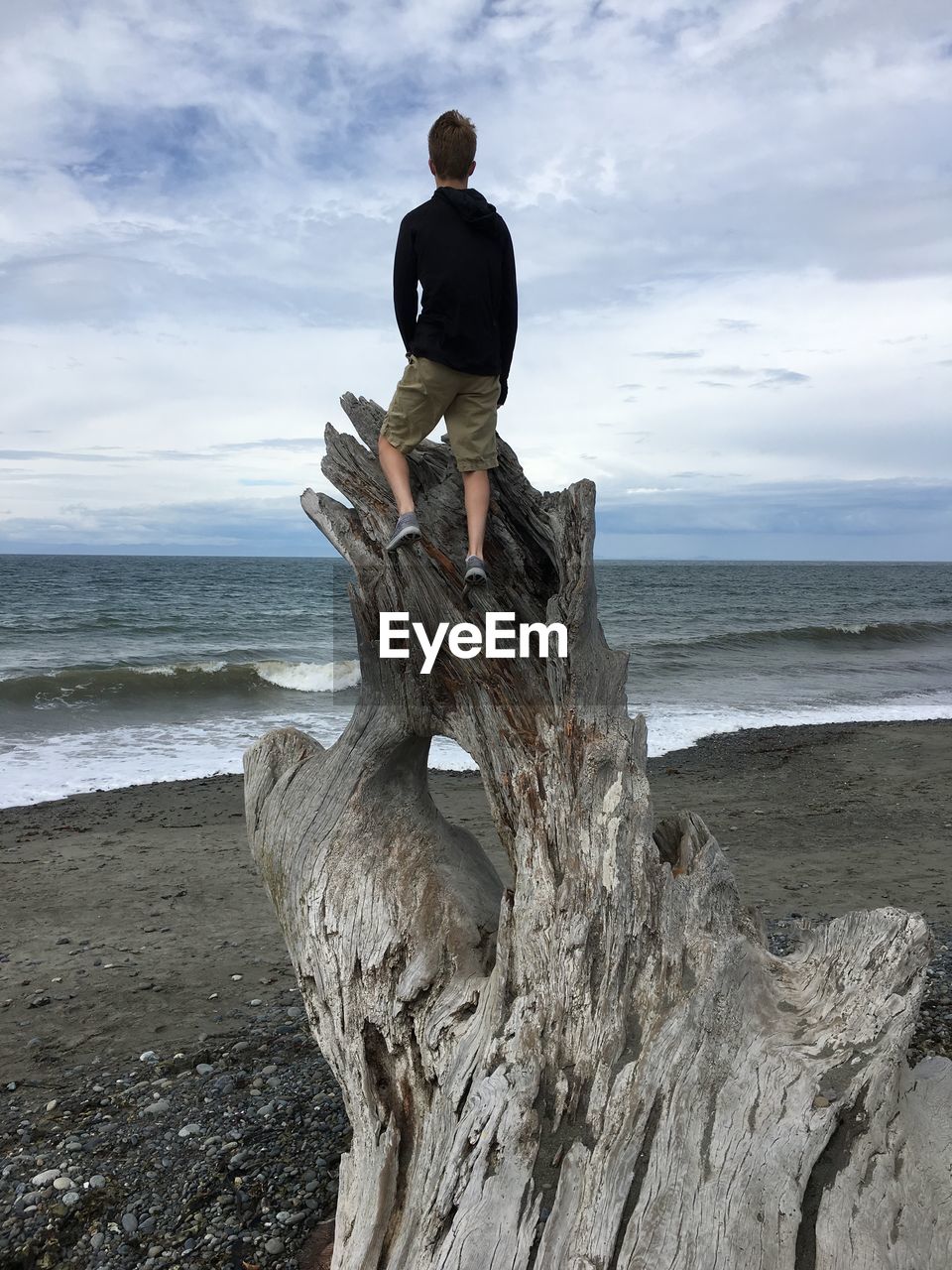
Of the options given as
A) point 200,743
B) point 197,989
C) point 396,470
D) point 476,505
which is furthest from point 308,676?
point 476,505

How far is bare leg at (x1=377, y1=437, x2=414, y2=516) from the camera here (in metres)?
4.41

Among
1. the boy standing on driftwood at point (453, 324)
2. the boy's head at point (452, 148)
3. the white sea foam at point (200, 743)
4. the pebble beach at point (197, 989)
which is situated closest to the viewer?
Answer: the pebble beach at point (197, 989)

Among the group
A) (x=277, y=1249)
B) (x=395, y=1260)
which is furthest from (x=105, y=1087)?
(x=395, y=1260)

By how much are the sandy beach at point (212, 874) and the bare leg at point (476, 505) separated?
11.0 ft

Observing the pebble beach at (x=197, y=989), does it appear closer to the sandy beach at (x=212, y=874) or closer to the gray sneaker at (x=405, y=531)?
the sandy beach at (x=212, y=874)

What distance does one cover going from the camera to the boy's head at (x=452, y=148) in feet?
13.6

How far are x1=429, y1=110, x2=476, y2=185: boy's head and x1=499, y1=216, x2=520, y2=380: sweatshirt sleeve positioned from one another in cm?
29

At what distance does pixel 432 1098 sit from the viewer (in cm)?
312

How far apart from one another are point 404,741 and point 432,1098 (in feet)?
5.72

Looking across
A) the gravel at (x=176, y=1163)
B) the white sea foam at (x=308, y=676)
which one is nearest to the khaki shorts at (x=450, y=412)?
the gravel at (x=176, y=1163)

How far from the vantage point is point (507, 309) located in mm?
4523

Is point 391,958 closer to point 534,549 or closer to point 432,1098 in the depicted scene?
point 432,1098

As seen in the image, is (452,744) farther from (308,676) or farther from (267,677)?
(267,677)

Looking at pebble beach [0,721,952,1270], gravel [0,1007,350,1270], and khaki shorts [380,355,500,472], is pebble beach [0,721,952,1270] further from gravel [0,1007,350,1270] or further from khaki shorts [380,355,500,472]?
khaki shorts [380,355,500,472]
